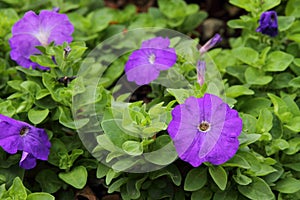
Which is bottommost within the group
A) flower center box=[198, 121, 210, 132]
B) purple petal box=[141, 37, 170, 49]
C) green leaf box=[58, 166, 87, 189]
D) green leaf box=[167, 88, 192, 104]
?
green leaf box=[58, 166, 87, 189]

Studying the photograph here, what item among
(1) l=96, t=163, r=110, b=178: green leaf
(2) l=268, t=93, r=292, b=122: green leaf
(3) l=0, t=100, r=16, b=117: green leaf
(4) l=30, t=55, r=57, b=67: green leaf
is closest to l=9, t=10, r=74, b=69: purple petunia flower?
(4) l=30, t=55, r=57, b=67: green leaf

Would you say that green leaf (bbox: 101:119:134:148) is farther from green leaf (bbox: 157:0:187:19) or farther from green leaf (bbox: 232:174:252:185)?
green leaf (bbox: 157:0:187:19)

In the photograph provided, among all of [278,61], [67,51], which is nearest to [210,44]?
[278,61]

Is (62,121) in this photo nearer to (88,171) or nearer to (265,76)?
(88,171)

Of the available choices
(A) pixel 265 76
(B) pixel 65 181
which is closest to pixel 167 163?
(B) pixel 65 181

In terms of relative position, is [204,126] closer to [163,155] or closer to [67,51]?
[163,155]

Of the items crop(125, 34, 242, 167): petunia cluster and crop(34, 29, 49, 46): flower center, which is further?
crop(34, 29, 49, 46): flower center
